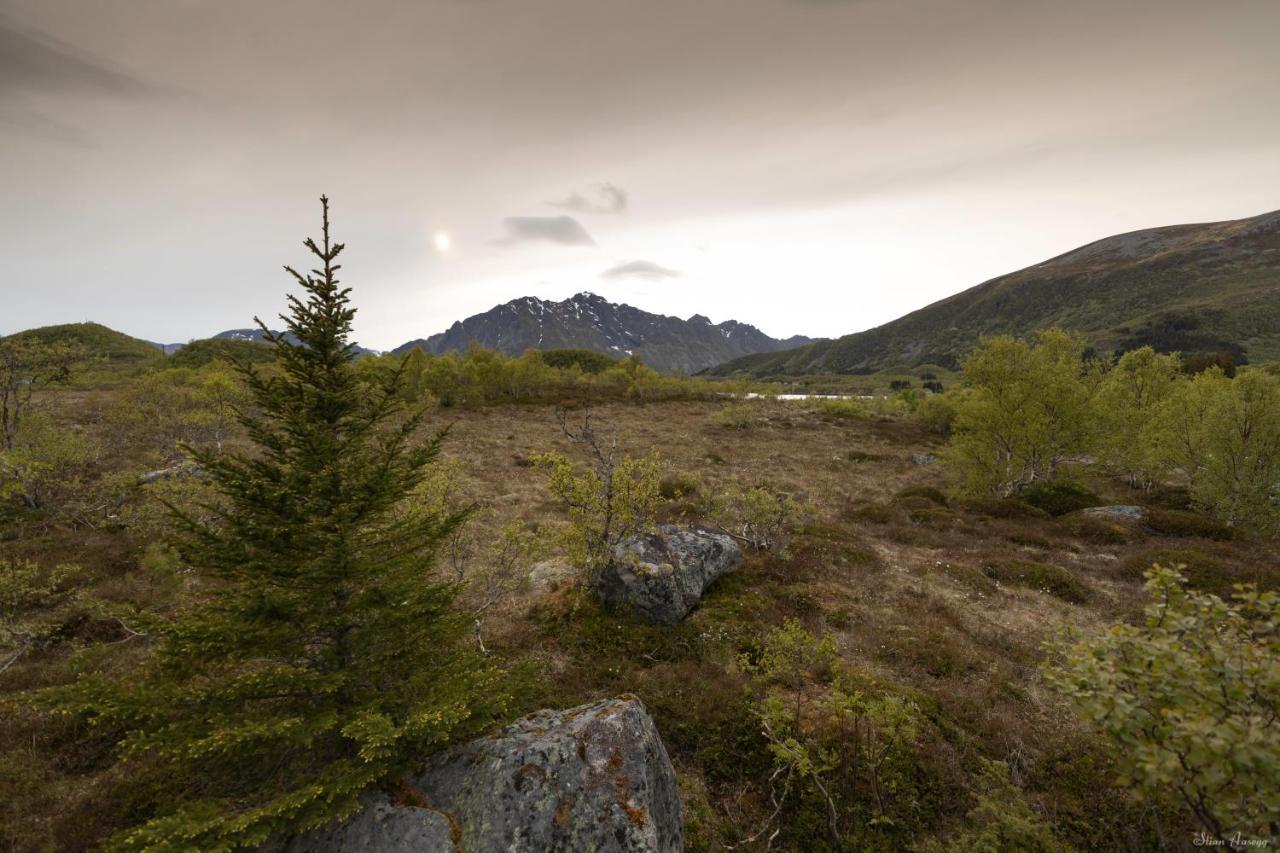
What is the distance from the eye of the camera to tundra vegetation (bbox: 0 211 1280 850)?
18.0ft

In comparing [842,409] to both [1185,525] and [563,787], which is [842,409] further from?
[563,787]

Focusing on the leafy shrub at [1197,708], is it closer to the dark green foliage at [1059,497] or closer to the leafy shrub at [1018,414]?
the dark green foliage at [1059,497]

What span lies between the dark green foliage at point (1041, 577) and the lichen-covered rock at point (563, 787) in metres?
19.4

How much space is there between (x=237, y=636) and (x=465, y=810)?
398cm

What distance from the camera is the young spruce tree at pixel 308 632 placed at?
237 inches

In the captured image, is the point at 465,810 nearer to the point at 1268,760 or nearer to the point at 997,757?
the point at 1268,760

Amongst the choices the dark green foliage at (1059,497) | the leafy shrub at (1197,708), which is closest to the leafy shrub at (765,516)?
the leafy shrub at (1197,708)

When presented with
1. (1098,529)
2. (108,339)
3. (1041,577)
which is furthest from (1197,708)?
(108,339)

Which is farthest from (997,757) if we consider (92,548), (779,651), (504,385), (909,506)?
(504,385)

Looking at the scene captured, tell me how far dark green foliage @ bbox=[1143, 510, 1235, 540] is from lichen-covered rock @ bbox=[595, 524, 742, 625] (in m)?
26.3

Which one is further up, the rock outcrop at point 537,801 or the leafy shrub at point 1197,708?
the leafy shrub at point 1197,708

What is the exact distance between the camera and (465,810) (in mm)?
6504

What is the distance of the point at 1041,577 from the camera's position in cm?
1972

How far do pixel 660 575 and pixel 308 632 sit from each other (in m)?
10.2
